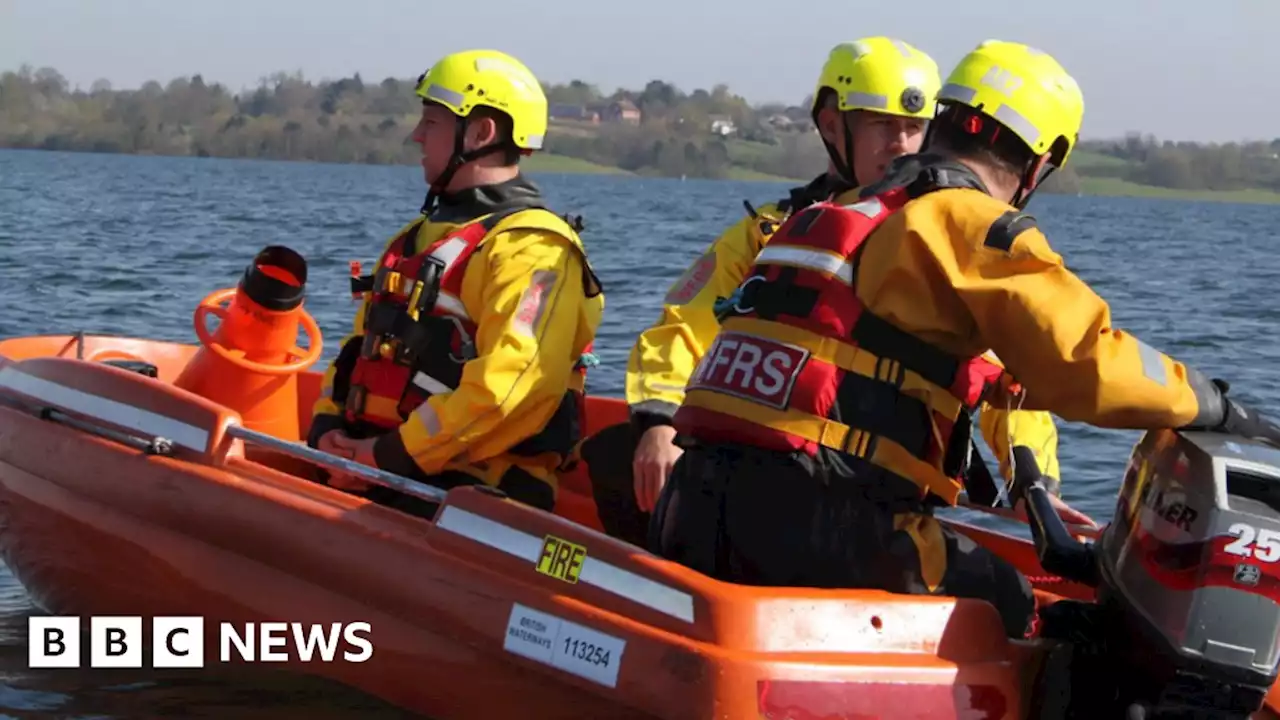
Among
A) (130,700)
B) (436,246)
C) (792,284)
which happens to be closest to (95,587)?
(130,700)

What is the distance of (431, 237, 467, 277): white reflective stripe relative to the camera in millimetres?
4926

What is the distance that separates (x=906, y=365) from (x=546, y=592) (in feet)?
3.42

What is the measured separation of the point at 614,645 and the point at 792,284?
910mm

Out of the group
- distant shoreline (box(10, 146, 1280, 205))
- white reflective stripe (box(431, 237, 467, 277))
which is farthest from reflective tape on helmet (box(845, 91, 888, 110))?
distant shoreline (box(10, 146, 1280, 205))

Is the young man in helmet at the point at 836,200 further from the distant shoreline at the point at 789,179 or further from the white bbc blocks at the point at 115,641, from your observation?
the distant shoreline at the point at 789,179

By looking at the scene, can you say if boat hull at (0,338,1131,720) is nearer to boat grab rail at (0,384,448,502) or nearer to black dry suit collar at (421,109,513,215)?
boat grab rail at (0,384,448,502)

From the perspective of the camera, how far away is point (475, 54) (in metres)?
5.14

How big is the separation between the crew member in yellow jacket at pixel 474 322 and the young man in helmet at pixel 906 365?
93cm

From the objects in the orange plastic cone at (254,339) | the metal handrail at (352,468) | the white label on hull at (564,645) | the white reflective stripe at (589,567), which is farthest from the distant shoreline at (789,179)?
the white label on hull at (564,645)

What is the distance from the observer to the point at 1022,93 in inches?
150

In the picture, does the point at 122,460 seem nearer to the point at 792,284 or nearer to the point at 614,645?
the point at 614,645

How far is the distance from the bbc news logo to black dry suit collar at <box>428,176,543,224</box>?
125 cm

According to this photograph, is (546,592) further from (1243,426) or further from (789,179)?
(789,179)

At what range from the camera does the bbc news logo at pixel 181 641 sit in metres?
4.66
